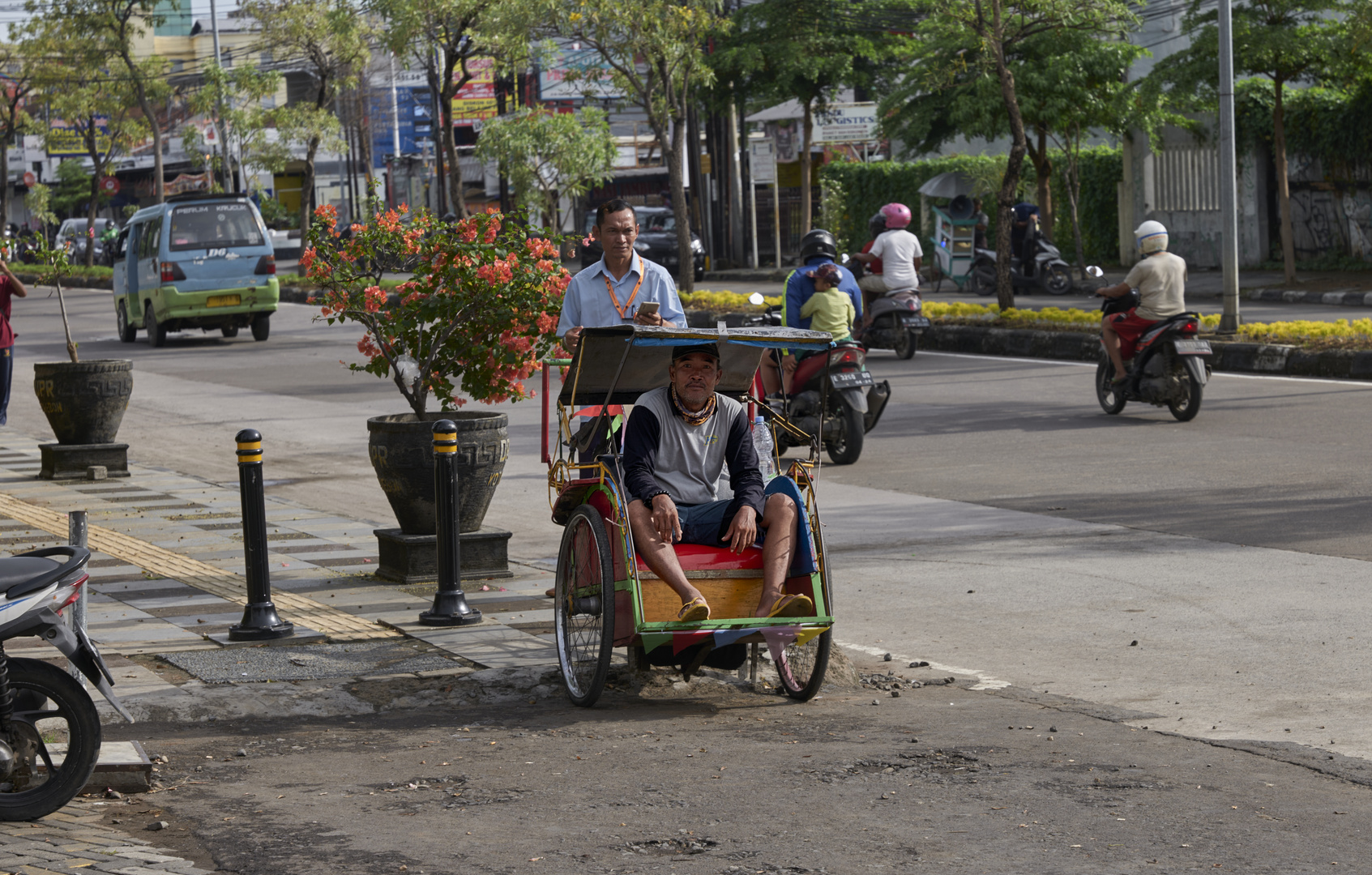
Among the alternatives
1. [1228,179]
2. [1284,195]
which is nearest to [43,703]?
[1228,179]

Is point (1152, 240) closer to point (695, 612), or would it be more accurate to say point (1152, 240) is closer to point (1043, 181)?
point (695, 612)

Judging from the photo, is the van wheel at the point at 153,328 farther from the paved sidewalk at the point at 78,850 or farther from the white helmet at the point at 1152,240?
the paved sidewalk at the point at 78,850

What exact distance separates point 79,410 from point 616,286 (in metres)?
6.78

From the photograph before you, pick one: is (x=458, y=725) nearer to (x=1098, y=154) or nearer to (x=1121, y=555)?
(x=1121, y=555)

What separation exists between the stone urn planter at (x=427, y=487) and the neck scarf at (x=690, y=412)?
7.30 ft

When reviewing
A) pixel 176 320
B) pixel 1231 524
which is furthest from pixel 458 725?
pixel 176 320

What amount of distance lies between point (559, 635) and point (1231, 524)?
4714 millimetres

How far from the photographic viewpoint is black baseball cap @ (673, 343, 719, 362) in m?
6.66

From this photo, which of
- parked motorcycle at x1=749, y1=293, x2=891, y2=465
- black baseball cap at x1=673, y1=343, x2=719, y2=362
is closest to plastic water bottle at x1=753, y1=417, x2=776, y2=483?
black baseball cap at x1=673, y1=343, x2=719, y2=362

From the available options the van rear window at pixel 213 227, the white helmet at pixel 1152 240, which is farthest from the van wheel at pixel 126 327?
the white helmet at pixel 1152 240

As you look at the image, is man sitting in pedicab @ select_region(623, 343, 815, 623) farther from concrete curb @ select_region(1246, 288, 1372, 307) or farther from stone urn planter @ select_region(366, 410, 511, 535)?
concrete curb @ select_region(1246, 288, 1372, 307)

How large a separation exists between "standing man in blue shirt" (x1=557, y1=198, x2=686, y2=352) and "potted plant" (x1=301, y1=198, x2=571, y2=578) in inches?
33.0

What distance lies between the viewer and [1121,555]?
9.02m

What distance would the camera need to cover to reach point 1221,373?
1786cm
